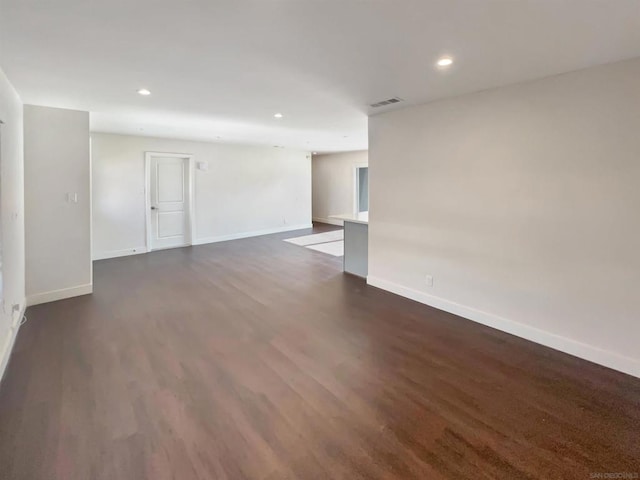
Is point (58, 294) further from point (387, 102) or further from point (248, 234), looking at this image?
point (248, 234)

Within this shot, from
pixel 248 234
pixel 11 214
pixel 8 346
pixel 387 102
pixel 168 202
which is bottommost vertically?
pixel 8 346

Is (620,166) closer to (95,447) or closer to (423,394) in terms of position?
(423,394)

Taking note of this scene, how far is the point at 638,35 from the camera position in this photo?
2088 mm

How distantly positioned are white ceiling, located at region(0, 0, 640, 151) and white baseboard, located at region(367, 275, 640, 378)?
226 cm

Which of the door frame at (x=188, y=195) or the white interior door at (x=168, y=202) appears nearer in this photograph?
the door frame at (x=188, y=195)

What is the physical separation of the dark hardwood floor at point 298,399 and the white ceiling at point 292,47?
7.80 feet

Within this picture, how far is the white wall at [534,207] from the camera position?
2555 millimetres

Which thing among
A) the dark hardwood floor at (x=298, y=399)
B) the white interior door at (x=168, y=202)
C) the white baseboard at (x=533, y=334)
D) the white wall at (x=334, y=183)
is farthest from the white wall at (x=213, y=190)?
the white baseboard at (x=533, y=334)

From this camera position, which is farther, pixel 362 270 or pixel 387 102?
pixel 362 270

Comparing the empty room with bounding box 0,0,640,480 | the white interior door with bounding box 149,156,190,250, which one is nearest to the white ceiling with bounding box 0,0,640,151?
the empty room with bounding box 0,0,640,480

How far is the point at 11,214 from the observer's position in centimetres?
311

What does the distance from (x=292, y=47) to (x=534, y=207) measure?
2490 millimetres

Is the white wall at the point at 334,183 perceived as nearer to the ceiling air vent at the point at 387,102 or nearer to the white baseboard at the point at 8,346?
the ceiling air vent at the point at 387,102

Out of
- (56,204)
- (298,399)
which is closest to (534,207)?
(298,399)
